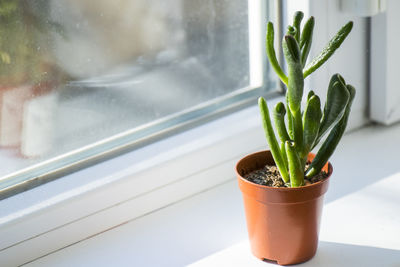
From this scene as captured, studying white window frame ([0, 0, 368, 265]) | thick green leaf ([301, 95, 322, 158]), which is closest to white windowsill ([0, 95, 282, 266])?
white window frame ([0, 0, 368, 265])

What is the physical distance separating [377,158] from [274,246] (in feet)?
1.18

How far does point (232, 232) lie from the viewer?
928mm

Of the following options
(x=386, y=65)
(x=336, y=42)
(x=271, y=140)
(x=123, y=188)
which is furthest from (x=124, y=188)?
(x=386, y=65)

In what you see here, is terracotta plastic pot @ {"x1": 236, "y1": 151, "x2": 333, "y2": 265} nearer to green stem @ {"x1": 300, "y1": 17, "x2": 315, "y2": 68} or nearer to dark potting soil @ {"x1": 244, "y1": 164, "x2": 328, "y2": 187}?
dark potting soil @ {"x1": 244, "y1": 164, "x2": 328, "y2": 187}

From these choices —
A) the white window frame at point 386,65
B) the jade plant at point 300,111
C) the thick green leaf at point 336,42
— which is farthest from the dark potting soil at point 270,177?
the white window frame at point 386,65

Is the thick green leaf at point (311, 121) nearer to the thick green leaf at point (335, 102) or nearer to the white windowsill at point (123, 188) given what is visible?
the thick green leaf at point (335, 102)

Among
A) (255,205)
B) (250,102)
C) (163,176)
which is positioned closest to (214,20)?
(250,102)

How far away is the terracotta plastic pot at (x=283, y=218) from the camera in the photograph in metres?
0.77

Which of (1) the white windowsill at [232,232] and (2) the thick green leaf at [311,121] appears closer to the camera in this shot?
(2) the thick green leaf at [311,121]

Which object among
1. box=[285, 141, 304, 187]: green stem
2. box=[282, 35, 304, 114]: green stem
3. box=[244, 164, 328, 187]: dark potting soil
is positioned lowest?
box=[244, 164, 328, 187]: dark potting soil

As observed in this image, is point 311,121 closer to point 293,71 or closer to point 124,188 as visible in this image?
point 293,71

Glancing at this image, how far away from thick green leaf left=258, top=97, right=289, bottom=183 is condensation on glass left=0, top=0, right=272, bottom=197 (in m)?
0.30

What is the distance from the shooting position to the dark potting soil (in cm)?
81

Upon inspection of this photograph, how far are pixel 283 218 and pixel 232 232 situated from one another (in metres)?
0.16
